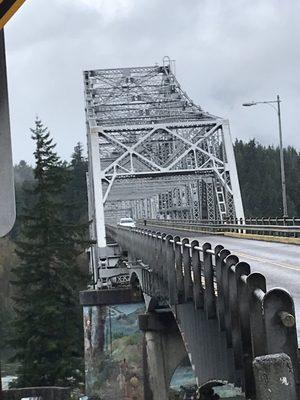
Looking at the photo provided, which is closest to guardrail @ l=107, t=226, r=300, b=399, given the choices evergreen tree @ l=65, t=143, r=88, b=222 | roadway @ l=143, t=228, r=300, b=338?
roadway @ l=143, t=228, r=300, b=338

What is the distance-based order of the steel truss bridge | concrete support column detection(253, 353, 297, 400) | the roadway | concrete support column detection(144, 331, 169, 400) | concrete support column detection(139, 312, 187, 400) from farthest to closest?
concrete support column detection(144, 331, 169, 400) → concrete support column detection(139, 312, 187, 400) → the roadway → the steel truss bridge → concrete support column detection(253, 353, 297, 400)

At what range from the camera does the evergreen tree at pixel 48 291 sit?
147 feet

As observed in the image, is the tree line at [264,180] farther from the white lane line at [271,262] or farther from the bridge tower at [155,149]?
the white lane line at [271,262]

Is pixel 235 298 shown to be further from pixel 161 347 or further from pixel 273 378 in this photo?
pixel 161 347

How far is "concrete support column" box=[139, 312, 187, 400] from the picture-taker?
34031 millimetres

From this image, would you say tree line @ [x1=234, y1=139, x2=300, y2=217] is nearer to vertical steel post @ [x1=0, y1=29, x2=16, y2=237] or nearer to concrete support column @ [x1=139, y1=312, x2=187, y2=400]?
concrete support column @ [x1=139, y1=312, x2=187, y2=400]

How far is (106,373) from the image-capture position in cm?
3981

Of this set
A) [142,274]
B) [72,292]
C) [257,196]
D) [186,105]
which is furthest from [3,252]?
[142,274]

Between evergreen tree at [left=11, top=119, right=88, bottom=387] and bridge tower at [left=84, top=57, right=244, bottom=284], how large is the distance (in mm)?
2750

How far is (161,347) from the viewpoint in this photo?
113ft

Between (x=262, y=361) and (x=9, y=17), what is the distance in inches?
102

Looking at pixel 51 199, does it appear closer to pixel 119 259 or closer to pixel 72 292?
pixel 72 292

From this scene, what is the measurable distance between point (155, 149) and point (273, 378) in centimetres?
6288

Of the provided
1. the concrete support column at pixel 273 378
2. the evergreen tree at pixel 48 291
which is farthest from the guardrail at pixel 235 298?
the evergreen tree at pixel 48 291
